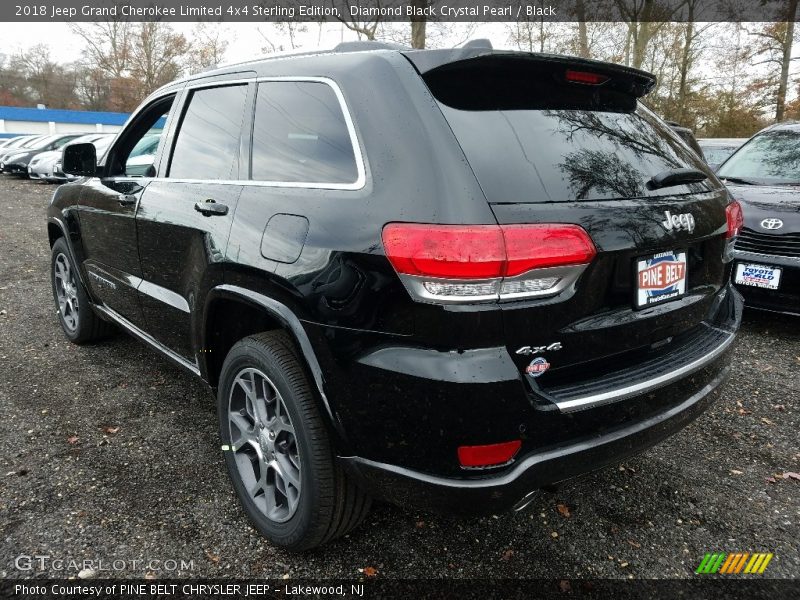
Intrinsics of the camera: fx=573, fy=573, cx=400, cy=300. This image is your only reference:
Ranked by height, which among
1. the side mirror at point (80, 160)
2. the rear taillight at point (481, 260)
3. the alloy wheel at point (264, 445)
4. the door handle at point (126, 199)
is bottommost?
the alloy wheel at point (264, 445)

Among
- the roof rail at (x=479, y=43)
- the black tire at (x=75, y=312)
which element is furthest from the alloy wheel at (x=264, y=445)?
the black tire at (x=75, y=312)

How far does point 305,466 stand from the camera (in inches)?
79.0

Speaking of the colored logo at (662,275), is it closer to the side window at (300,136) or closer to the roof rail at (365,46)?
the side window at (300,136)

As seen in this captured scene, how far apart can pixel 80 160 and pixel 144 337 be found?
→ 131cm

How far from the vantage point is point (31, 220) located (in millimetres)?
10812

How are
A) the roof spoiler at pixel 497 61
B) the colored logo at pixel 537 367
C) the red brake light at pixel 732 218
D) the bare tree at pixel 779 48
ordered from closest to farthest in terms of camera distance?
the colored logo at pixel 537 367
the roof spoiler at pixel 497 61
the red brake light at pixel 732 218
the bare tree at pixel 779 48

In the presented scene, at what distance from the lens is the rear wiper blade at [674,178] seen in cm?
205

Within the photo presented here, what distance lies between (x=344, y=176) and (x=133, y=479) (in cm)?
185

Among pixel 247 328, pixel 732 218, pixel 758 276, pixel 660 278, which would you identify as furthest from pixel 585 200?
pixel 758 276

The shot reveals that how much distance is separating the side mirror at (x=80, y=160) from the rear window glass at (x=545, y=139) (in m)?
2.82

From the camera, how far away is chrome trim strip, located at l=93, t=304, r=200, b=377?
9.46 feet

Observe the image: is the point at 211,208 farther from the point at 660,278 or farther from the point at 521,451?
the point at 660,278

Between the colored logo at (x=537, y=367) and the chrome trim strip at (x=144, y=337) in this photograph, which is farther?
the chrome trim strip at (x=144, y=337)

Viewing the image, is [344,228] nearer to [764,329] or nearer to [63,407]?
[63,407]
